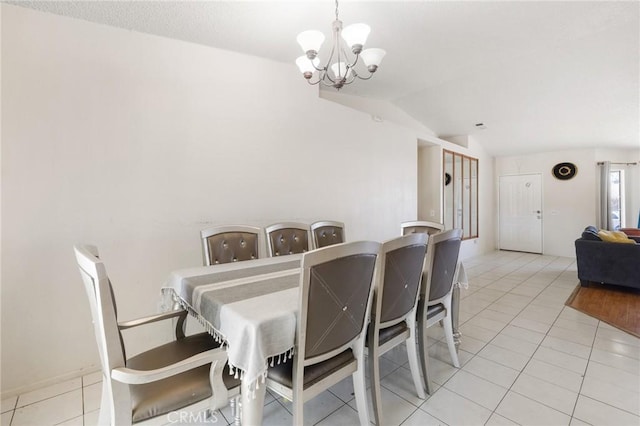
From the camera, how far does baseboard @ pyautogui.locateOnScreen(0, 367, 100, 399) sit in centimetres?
185

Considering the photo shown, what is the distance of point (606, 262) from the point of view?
391 centimetres

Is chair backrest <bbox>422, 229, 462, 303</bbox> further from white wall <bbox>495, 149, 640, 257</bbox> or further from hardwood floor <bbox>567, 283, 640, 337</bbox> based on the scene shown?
white wall <bbox>495, 149, 640, 257</bbox>

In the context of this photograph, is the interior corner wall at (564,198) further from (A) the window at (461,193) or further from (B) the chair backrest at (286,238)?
(B) the chair backrest at (286,238)

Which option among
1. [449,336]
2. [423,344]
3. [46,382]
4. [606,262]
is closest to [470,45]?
[449,336]

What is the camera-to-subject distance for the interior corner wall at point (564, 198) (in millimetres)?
6156

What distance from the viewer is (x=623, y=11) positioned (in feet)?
8.13

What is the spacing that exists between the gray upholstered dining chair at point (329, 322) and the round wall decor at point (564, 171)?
285 inches

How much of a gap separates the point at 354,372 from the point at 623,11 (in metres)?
3.64

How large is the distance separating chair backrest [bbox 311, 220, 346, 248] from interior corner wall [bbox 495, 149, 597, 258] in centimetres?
620

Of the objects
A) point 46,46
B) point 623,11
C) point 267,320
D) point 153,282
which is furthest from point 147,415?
point 623,11

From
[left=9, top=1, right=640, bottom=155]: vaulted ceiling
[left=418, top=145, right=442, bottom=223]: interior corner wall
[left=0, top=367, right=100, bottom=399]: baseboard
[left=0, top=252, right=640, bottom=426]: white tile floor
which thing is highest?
[left=9, top=1, right=640, bottom=155]: vaulted ceiling

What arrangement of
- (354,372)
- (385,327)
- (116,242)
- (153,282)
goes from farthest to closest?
(153,282), (116,242), (385,327), (354,372)

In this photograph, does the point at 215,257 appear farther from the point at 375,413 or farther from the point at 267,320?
the point at 375,413

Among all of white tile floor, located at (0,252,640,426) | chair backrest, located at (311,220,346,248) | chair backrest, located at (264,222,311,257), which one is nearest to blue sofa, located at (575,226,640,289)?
white tile floor, located at (0,252,640,426)
